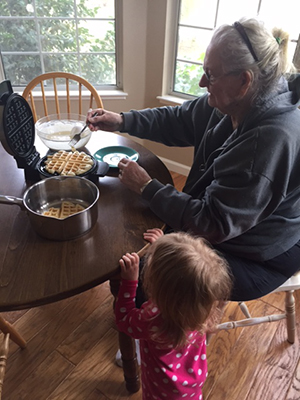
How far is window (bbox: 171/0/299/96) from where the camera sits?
6.73 feet

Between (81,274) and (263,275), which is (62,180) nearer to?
(81,274)

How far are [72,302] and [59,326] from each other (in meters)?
0.15

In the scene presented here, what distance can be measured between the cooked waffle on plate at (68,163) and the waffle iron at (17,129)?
6 cm

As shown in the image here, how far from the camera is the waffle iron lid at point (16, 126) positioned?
3.57ft

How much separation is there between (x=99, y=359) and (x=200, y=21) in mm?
2189

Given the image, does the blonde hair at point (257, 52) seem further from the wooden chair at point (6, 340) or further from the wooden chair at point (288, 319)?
the wooden chair at point (6, 340)

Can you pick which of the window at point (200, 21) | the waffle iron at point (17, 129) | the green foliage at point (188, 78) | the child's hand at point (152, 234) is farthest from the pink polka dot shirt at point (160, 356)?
the green foliage at point (188, 78)

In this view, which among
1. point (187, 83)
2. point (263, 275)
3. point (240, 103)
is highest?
point (240, 103)

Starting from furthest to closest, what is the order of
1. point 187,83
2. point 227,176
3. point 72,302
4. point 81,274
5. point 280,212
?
point 187,83 → point 72,302 → point 280,212 → point 227,176 → point 81,274

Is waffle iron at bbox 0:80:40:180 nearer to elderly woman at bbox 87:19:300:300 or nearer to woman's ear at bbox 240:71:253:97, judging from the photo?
elderly woman at bbox 87:19:300:300

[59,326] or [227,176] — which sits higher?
[227,176]

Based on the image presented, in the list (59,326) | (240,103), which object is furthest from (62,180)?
(59,326)

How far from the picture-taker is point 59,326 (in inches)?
64.4

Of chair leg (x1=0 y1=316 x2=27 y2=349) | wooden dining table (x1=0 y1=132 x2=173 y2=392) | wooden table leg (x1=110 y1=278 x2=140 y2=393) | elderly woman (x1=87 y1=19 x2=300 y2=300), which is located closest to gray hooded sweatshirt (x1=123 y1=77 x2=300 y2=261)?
elderly woman (x1=87 y1=19 x2=300 y2=300)
